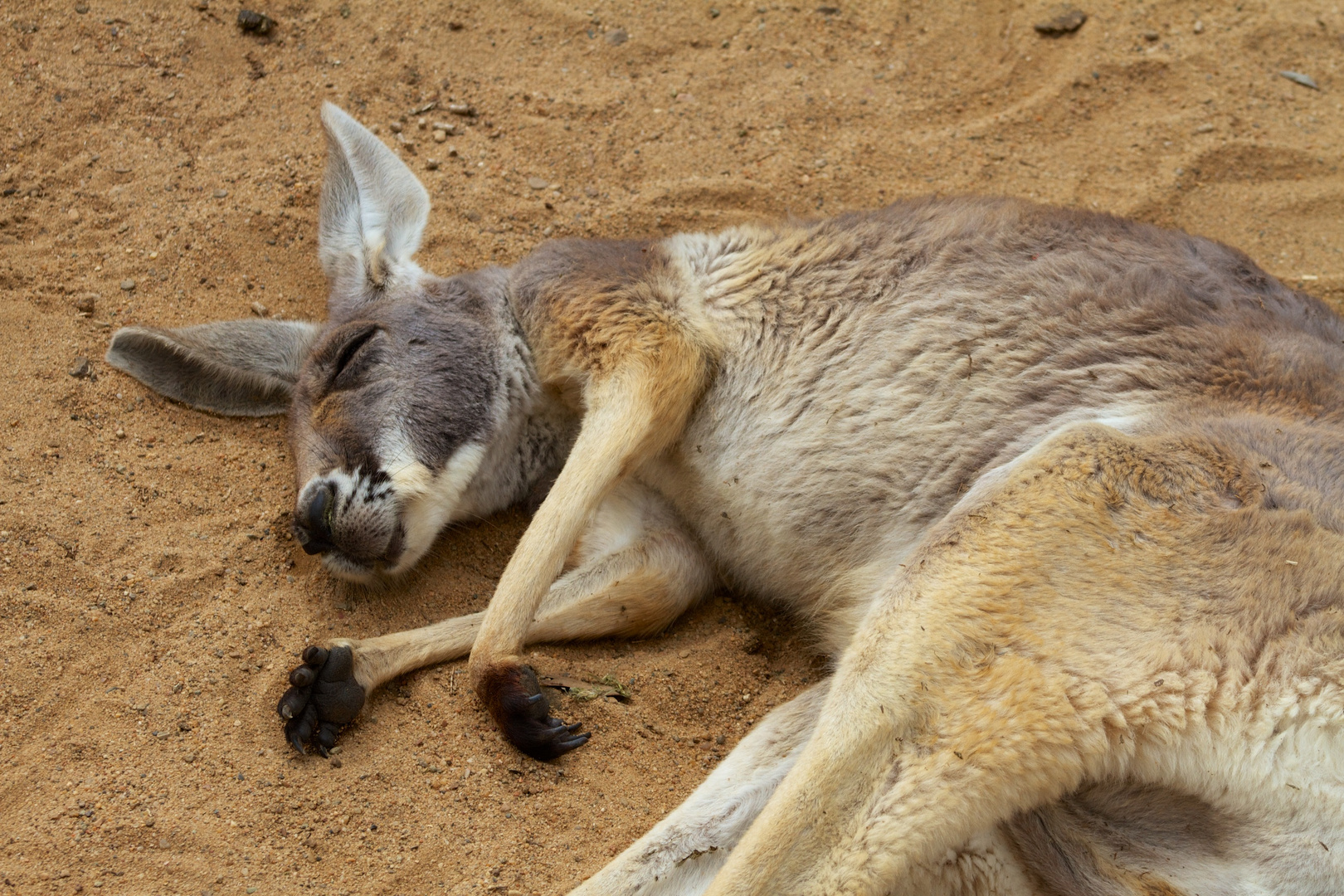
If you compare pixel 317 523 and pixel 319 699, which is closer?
pixel 319 699

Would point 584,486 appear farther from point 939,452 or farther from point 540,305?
point 939,452

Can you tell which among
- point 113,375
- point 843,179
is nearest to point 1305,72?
point 843,179

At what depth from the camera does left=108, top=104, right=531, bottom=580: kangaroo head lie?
13.4 feet

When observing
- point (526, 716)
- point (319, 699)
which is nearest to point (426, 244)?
point (319, 699)

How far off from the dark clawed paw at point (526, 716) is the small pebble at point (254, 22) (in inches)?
162

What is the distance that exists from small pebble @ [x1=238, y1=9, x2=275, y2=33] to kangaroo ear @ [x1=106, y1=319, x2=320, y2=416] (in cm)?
222

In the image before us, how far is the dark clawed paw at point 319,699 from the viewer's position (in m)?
3.51

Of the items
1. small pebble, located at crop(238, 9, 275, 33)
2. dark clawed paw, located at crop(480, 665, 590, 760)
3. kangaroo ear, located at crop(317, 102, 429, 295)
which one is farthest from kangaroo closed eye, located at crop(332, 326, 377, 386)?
small pebble, located at crop(238, 9, 275, 33)

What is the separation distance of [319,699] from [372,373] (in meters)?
1.30

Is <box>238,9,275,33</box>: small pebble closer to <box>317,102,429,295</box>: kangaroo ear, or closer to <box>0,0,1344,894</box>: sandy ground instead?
<box>0,0,1344,894</box>: sandy ground

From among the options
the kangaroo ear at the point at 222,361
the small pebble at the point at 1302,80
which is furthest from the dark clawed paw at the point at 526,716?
the small pebble at the point at 1302,80

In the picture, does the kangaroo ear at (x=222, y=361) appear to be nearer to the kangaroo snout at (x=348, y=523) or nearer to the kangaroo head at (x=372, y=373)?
the kangaroo head at (x=372, y=373)

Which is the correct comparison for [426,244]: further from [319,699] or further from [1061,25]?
[1061,25]

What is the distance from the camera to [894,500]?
12.2 ft
